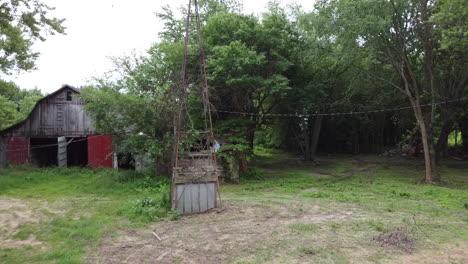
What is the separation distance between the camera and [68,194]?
44.0ft

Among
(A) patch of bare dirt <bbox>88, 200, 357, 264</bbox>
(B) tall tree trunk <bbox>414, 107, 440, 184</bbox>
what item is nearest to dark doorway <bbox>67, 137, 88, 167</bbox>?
(A) patch of bare dirt <bbox>88, 200, 357, 264</bbox>

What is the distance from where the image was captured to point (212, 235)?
23.8 feet

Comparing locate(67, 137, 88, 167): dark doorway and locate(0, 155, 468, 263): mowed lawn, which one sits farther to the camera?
locate(67, 137, 88, 167): dark doorway

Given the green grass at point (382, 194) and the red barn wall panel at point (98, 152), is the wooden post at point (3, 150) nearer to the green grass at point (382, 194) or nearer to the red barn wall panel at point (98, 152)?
the red barn wall panel at point (98, 152)

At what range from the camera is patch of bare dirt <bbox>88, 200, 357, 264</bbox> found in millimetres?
6043

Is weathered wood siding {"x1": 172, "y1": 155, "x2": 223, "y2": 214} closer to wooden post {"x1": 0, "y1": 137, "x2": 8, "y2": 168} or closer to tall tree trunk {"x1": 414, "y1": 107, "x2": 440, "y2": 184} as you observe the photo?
tall tree trunk {"x1": 414, "y1": 107, "x2": 440, "y2": 184}

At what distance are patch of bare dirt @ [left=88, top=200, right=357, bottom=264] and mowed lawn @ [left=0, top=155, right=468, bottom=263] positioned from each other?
0.06ft

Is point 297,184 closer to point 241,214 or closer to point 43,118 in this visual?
point 241,214

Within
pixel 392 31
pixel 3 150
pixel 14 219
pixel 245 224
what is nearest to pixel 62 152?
pixel 3 150

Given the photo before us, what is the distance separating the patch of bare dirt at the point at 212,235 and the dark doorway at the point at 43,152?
1623 cm

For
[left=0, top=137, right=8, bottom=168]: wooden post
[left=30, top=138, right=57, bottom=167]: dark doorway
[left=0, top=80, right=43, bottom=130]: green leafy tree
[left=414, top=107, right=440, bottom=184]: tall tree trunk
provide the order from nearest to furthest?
[left=414, top=107, right=440, bottom=184]: tall tree trunk → [left=0, top=80, right=43, bottom=130]: green leafy tree → [left=0, top=137, right=8, bottom=168]: wooden post → [left=30, top=138, right=57, bottom=167]: dark doorway

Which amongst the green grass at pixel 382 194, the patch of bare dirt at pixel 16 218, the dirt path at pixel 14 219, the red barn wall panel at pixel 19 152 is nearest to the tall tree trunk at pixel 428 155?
the green grass at pixel 382 194

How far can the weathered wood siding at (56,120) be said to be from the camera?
805 inches

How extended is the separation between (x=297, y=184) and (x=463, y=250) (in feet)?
29.6
